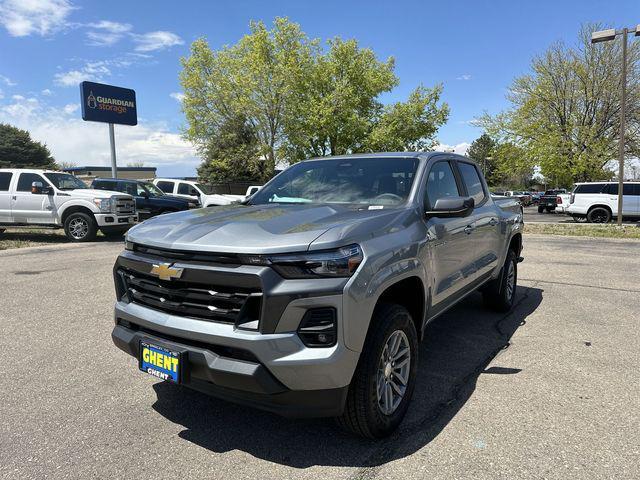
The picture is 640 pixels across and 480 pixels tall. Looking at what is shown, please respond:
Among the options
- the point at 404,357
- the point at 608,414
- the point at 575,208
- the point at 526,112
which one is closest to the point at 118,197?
the point at 404,357

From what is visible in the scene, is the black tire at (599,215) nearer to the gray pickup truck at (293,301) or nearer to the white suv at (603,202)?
the white suv at (603,202)

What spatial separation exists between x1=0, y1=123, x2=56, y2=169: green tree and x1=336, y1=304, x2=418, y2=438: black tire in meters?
72.8

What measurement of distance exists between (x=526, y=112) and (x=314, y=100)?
1353 centimetres

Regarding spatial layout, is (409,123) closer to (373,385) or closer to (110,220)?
(110,220)

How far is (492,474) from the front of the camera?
8.04 ft

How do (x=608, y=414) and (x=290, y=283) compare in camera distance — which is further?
(x=608, y=414)

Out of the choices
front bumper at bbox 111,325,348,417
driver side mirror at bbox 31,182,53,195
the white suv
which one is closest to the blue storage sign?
driver side mirror at bbox 31,182,53,195

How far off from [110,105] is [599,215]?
23973mm

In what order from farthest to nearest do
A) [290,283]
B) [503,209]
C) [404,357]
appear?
[503,209] < [404,357] < [290,283]

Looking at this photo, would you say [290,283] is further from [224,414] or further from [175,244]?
[224,414]

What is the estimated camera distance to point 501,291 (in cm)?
545

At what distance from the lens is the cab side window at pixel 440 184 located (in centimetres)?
364

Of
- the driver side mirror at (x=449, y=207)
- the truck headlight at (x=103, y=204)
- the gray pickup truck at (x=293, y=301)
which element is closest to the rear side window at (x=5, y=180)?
the truck headlight at (x=103, y=204)

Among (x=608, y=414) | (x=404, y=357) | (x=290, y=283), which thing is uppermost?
(x=290, y=283)
